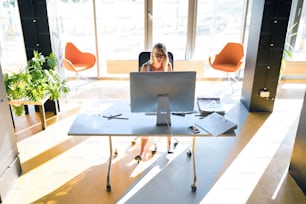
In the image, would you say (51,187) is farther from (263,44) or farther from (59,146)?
(263,44)

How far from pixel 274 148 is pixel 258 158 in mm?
340

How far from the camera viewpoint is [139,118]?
2324mm

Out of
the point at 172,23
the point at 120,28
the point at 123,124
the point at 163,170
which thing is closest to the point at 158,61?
the point at 123,124

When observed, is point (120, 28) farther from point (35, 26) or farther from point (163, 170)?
point (163, 170)

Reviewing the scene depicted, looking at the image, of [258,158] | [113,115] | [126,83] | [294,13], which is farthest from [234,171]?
[294,13]

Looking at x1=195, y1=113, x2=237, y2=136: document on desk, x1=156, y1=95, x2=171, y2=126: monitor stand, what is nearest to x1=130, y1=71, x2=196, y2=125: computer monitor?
x1=156, y1=95, x2=171, y2=126: monitor stand

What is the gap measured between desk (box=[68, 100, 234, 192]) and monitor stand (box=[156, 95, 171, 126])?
4cm

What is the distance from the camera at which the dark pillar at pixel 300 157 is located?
2498 mm

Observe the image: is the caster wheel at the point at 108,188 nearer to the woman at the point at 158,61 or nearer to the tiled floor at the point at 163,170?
the tiled floor at the point at 163,170

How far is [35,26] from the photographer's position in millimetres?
3533

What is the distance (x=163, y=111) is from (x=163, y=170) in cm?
86

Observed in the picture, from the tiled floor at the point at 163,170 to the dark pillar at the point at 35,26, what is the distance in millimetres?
1051

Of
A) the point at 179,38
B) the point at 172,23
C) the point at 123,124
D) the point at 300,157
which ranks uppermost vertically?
the point at 172,23

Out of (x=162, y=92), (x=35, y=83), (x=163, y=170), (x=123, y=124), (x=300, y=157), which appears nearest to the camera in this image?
(x=162, y=92)
